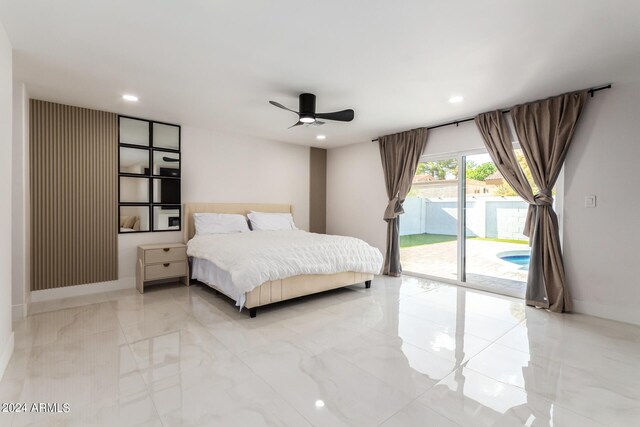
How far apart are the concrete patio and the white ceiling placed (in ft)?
6.35

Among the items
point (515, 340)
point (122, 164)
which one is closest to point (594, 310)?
point (515, 340)

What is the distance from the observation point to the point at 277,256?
10.5ft

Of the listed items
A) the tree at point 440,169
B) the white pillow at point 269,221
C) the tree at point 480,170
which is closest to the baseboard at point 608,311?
the tree at point 480,170

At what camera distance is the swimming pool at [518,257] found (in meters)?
3.80

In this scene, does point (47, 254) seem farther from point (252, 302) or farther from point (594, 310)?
point (594, 310)

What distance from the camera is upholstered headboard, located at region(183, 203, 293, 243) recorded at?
461 centimetres

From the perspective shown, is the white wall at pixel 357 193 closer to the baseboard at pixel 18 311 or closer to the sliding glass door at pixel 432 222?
the sliding glass door at pixel 432 222

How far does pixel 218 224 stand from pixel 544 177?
14.5ft

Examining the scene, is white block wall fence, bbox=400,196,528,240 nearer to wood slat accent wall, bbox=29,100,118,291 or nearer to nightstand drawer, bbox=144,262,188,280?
nightstand drawer, bbox=144,262,188,280

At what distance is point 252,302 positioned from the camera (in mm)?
3023

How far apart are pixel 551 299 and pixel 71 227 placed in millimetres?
5875

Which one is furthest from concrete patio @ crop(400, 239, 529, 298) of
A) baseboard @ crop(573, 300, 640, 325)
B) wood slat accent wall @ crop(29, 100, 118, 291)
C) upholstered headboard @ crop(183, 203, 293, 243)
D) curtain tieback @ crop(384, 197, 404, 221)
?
wood slat accent wall @ crop(29, 100, 118, 291)

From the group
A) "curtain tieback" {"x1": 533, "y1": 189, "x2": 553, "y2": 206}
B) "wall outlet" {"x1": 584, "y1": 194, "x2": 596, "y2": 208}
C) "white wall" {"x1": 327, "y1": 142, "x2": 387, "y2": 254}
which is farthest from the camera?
"white wall" {"x1": 327, "y1": 142, "x2": 387, "y2": 254}

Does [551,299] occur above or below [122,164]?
below
